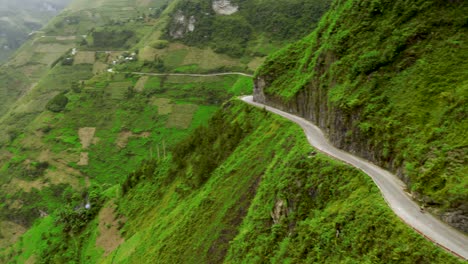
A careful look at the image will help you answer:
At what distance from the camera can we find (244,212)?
34.1 meters

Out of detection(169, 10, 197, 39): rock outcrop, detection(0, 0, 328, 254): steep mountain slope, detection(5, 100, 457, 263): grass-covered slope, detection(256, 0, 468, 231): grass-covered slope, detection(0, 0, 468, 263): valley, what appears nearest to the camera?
detection(5, 100, 457, 263): grass-covered slope

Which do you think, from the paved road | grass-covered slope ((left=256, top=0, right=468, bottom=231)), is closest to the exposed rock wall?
grass-covered slope ((left=256, top=0, right=468, bottom=231))

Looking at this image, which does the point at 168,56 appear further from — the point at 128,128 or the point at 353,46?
the point at 353,46

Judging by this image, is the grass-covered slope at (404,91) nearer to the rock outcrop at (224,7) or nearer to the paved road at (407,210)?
the paved road at (407,210)

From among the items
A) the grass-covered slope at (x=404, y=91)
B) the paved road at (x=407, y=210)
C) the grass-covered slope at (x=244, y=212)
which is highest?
the grass-covered slope at (x=404, y=91)

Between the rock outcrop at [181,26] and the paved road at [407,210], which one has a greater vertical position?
the paved road at [407,210]

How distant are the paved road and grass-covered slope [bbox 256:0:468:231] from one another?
2.11 feet

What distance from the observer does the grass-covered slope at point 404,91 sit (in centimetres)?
2047

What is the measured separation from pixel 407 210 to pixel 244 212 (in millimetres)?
17442

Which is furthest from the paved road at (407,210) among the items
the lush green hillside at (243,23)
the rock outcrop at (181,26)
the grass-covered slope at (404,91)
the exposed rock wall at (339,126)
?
the rock outcrop at (181,26)

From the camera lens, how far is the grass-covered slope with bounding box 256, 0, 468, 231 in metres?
20.5

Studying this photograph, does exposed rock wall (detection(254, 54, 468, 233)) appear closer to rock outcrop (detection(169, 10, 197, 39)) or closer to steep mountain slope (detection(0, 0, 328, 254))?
steep mountain slope (detection(0, 0, 328, 254))

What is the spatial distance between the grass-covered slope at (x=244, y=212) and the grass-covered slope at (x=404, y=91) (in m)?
3.31

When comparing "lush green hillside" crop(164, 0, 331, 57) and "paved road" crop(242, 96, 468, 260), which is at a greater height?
"paved road" crop(242, 96, 468, 260)
